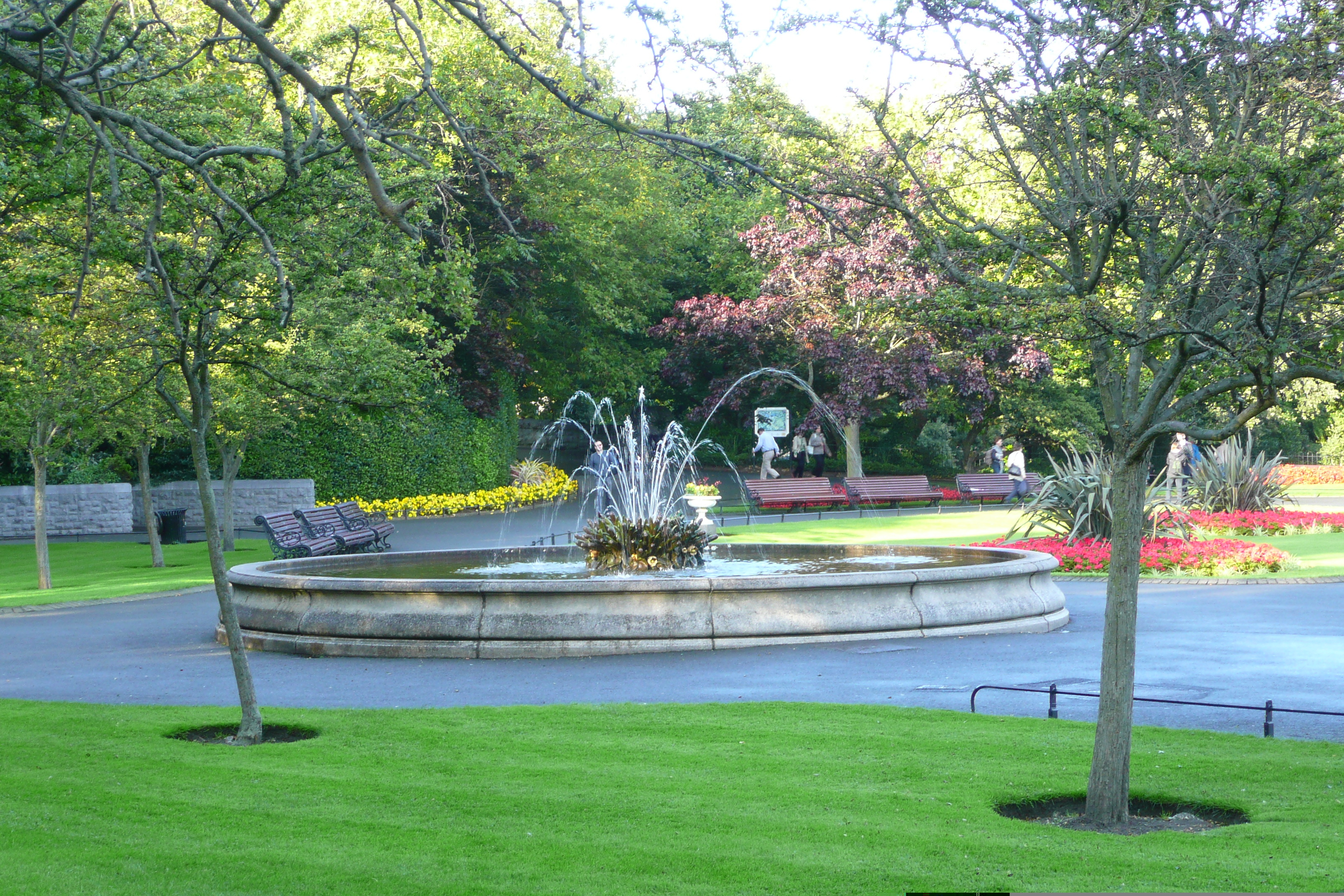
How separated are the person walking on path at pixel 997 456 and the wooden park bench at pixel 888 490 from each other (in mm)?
8008

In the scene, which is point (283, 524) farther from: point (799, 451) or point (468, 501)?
point (799, 451)

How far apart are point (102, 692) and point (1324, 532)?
21209 mm

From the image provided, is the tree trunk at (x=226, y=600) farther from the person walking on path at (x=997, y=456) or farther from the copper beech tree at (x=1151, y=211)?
the person walking on path at (x=997, y=456)

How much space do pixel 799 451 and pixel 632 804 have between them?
107 feet

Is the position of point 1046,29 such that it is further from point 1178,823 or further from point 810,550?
point 810,550

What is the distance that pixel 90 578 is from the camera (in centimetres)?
1942

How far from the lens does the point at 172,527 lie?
2514 cm

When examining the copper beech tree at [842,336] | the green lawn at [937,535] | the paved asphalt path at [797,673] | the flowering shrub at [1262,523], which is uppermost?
the copper beech tree at [842,336]

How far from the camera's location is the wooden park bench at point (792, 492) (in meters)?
30.9

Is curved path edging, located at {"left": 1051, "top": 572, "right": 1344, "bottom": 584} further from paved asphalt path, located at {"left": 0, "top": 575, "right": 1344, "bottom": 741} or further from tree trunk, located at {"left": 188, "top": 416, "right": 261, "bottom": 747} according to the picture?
tree trunk, located at {"left": 188, "top": 416, "right": 261, "bottom": 747}

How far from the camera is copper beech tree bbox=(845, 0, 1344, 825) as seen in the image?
217 inches

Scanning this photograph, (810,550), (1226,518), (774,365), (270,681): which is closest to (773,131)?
(270,681)

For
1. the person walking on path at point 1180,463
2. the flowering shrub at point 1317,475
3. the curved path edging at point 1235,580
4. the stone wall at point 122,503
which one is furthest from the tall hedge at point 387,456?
the flowering shrub at point 1317,475

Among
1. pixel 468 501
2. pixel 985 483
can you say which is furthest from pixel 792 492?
pixel 468 501
